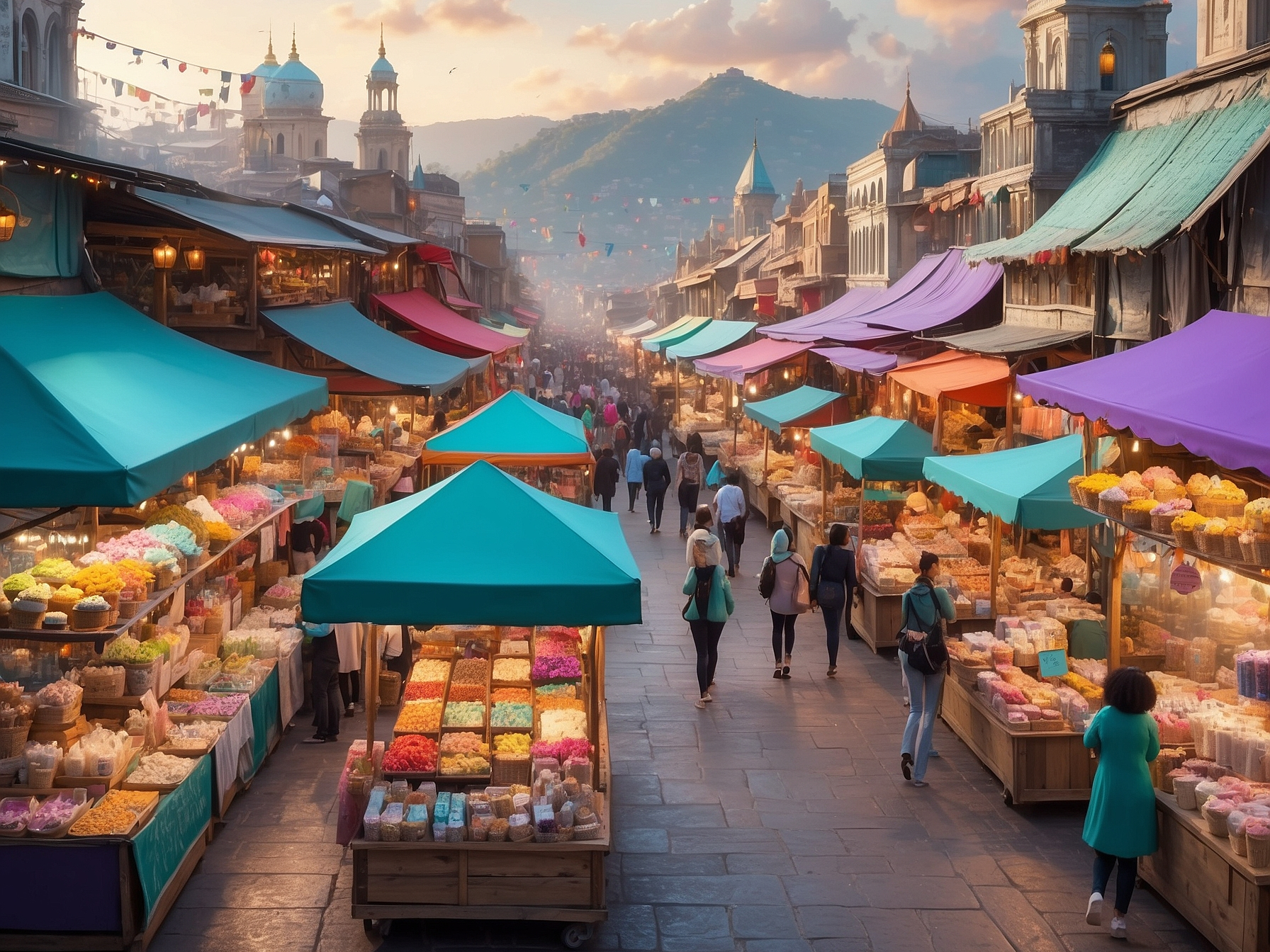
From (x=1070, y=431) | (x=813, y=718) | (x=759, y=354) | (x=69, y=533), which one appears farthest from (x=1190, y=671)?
(x=759, y=354)

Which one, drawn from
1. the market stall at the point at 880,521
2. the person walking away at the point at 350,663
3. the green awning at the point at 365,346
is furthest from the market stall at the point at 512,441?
the person walking away at the point at 350,663

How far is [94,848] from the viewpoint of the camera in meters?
6.81

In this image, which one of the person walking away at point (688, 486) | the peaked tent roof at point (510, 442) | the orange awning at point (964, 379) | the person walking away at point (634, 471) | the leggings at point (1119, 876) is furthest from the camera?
the person walking away at point (634, 471)

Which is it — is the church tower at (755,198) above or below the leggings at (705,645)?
above

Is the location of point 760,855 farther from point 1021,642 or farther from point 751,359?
point 751,359

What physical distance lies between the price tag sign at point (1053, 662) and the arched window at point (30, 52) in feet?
133

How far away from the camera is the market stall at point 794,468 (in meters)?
19.6

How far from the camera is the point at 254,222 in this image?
1590 cm

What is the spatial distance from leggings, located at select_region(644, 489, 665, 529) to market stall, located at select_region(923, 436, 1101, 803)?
8.87 m

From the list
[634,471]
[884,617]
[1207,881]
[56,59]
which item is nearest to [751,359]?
[634,471]

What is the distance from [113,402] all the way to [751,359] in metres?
19.8

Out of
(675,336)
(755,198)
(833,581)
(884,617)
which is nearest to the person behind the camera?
(833,581)

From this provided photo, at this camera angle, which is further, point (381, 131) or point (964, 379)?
point (381, 131)

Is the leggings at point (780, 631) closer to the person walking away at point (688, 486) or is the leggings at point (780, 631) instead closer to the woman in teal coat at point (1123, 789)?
the woman in teal coat at point (1123, 789)
